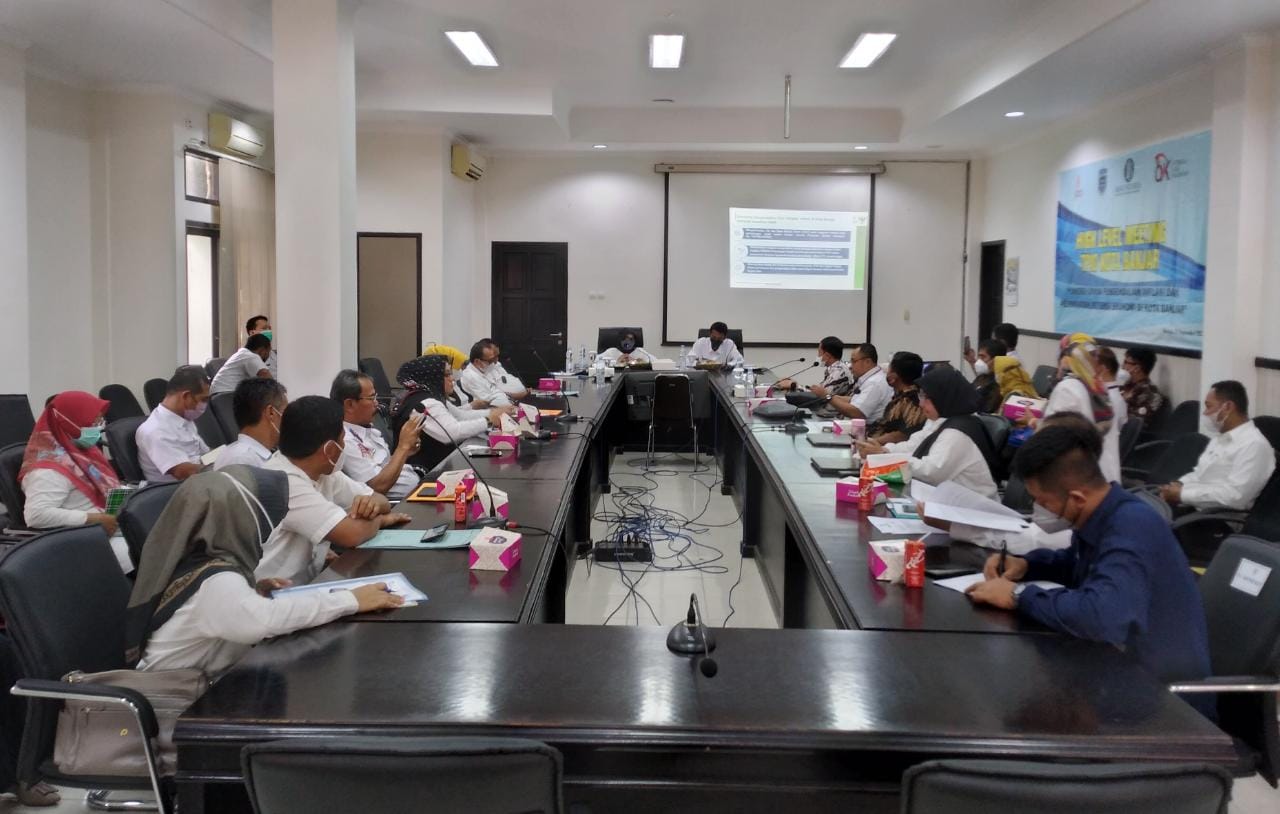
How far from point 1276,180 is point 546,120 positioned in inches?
224

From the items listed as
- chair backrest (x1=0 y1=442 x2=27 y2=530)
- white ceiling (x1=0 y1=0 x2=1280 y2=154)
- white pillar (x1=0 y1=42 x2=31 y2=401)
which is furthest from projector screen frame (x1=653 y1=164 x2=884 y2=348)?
chair backrest (x1=0 y1=442 x2=27 y2=530)

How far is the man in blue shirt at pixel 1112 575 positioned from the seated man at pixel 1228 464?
249 cm

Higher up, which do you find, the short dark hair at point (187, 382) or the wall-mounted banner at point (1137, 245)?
the wall-mounted banner at point (1137, 245)

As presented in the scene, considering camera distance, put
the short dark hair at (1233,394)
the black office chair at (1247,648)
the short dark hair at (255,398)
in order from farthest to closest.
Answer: the short dark hair at (1233,394) < the short dark hair at (255,398) < the black office chair at (1247,648)

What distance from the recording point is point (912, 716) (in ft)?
5.21

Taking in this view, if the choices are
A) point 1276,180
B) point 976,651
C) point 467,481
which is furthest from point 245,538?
point 1276,180

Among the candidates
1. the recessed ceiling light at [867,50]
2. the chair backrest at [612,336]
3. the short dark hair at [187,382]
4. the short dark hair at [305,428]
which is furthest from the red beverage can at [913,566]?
the chair backrest at [612,336]

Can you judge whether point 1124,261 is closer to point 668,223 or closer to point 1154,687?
point 668,223

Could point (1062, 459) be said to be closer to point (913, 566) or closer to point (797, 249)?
point (913, 566)

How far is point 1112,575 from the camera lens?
6.55ft

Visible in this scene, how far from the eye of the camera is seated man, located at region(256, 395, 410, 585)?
252 cm

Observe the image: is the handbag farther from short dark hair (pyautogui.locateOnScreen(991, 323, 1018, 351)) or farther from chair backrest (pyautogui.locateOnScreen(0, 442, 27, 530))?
short dark hair (pyautogui.locateOnScreen(991, 323, 1018, 351))

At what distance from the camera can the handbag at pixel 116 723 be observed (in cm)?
198

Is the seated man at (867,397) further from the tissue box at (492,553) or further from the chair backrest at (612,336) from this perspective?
the tissue box at (492,553)
